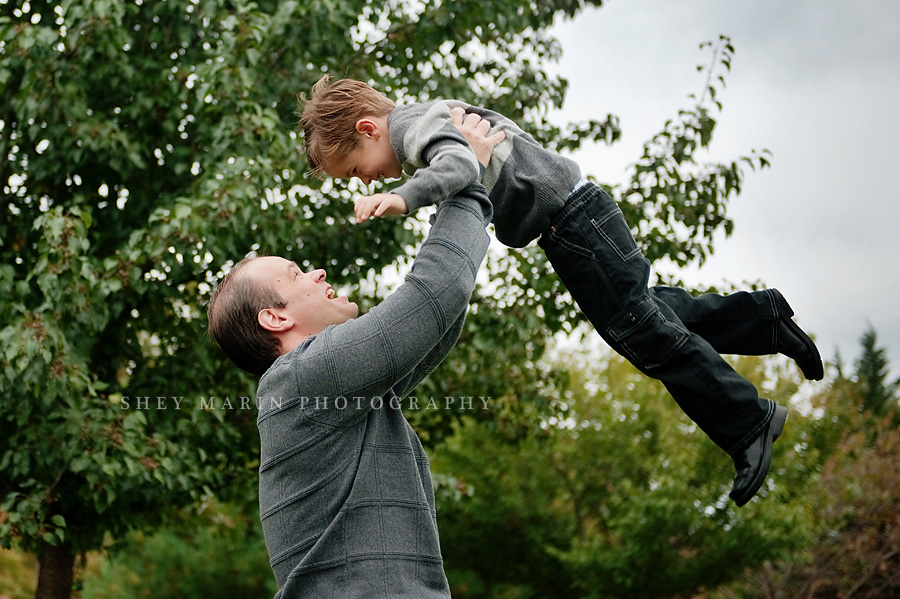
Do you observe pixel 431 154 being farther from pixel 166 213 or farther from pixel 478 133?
pixel 166 213

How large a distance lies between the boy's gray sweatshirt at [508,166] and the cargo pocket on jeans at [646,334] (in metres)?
0.33

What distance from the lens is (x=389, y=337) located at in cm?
169

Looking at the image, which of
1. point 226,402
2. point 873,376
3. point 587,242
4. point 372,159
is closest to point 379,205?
point 372,159

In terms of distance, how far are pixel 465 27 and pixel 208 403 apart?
9.60 ft

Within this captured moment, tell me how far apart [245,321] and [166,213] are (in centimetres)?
277

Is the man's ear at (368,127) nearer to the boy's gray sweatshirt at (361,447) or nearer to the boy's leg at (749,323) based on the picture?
the boy's gray sweatshirt at (361,447)

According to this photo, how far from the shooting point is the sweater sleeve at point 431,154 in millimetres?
1798

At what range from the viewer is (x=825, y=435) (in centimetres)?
1191

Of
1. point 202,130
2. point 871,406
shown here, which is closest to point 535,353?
point 202,130

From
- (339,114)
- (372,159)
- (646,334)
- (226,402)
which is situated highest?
(226,402)

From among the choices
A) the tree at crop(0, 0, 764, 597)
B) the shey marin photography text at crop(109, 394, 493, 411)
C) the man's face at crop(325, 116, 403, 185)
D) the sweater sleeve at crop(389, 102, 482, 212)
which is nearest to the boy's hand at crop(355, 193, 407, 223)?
the sweater sleeve at crop(389, 102, 482, 212)

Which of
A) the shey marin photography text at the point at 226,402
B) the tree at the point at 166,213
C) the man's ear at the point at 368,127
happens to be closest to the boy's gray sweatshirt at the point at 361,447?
the man's ear at the point at 368,127

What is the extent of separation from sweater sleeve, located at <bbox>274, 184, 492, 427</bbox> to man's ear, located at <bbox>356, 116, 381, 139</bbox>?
64 centimetres

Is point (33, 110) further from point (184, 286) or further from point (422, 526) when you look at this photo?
point (422, 526)
